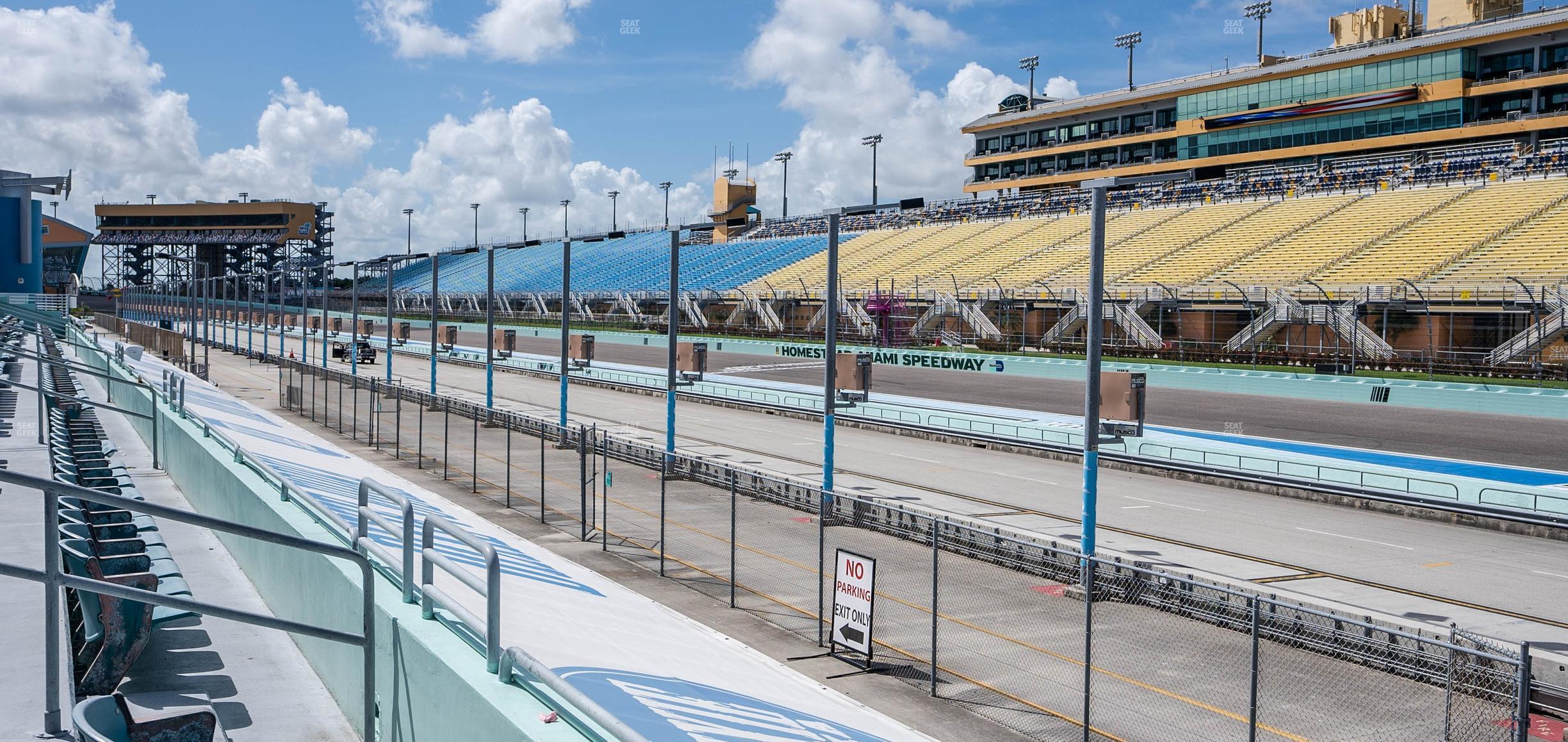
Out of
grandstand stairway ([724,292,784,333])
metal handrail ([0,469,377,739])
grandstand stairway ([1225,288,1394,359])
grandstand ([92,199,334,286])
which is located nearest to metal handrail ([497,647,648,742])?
metal handrail ([0,469,377,739])

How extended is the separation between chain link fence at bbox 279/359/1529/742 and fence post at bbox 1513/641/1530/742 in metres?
0.03

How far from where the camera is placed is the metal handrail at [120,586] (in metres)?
3.74

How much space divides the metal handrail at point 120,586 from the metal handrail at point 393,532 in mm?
1127

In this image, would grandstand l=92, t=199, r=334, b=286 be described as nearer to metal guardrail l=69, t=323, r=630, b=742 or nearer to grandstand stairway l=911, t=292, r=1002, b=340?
grandstand stairway l=911, t=292, r=1002, b=340

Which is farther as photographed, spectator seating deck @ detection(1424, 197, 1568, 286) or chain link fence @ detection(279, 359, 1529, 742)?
spectator seating deck @ detection(1424, 197, 1568, 286)

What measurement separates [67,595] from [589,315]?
302ft

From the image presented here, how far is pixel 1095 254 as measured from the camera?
1766cm

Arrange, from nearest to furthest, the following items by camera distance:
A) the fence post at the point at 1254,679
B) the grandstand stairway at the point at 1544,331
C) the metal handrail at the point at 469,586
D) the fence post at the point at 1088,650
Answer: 1. the metal handrail at the point at 469,586
2. the fence post at the point at 1254,679
3. the fence post at the point at 1088,650
4. the grandstand stairway at the point at 1544,331

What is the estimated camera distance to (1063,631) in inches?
619

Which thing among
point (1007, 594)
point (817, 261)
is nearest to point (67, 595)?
point (1007, 594)

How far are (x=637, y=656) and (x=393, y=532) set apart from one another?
2.69 meters

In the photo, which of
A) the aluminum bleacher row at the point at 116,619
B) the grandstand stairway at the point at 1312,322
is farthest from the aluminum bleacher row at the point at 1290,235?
the aluminum bleacher row at the point at 116,619

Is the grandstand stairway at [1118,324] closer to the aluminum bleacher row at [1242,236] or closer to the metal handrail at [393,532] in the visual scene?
the aluminum bleacher row at [1242,236]

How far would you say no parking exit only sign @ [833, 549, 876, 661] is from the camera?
46.8 feet
